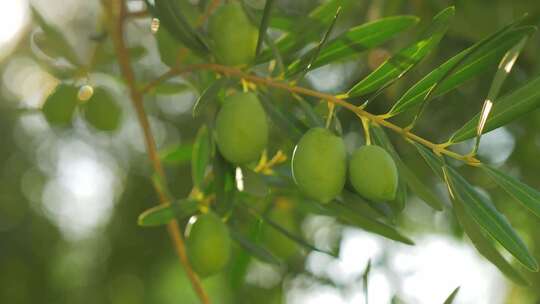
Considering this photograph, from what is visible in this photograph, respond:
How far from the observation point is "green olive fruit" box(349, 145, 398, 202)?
3.10ft

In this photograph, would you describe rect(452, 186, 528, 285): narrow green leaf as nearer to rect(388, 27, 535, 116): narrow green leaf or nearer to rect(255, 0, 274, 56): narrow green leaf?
rect(388, 27, 535, 116): narrow green leaf

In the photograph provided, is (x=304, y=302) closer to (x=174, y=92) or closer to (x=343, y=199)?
(x=174, y=92)

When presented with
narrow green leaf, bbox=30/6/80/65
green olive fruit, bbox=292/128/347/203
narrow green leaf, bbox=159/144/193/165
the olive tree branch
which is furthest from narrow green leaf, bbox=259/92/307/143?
narrow green leaf, bbox=30/6/80/65

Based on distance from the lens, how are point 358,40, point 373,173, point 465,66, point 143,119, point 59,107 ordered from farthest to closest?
point 59,107, point 143,119, point 358,40, point 465,66, point 373,173

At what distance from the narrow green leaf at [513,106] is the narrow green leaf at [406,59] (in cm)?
10

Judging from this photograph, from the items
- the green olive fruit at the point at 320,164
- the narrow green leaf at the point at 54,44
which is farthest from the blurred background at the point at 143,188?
the green olive fruit at the point at 320,164

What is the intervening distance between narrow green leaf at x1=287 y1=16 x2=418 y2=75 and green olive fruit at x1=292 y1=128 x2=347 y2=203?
167mm

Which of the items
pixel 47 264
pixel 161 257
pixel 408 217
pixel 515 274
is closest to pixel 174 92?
pixel 515 274

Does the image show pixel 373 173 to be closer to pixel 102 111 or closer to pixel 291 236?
pixel 291 236

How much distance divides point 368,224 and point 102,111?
614 mm

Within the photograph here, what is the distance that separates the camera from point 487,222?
103 cm

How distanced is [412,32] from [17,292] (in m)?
1.83

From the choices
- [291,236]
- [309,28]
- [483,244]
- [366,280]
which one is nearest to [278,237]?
[291,236]

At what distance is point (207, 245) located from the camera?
120 centimetres
